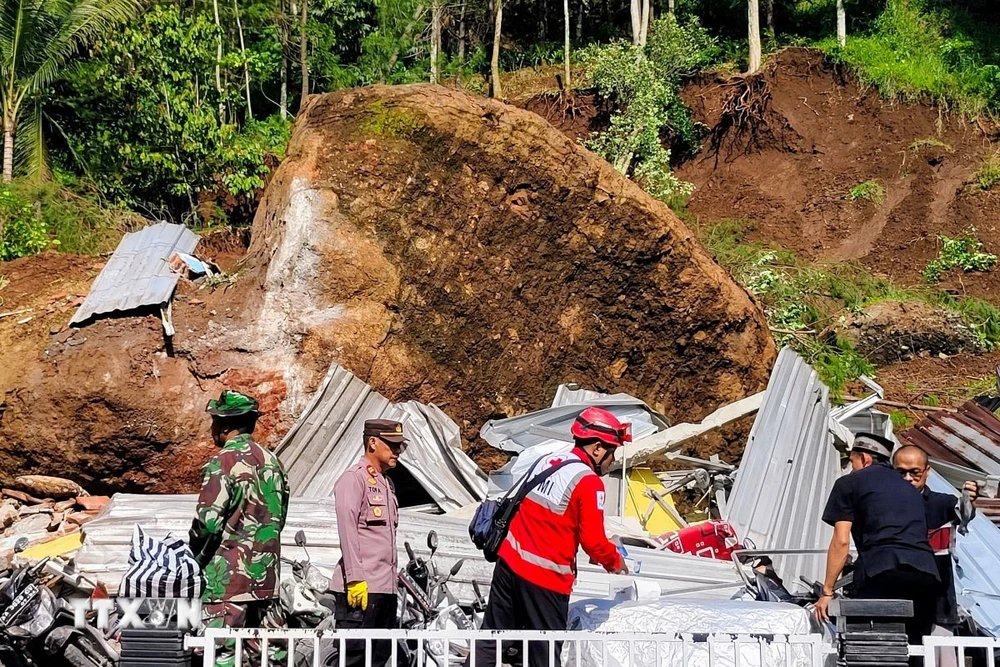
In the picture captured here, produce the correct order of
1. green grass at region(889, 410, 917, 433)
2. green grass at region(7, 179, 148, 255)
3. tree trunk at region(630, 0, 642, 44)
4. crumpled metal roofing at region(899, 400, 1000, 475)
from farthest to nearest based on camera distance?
1. tree trunk at region(630, 0, 642, 44)
2. green grass at region(7, 179, 148, 255)
3. green grass at region(889, 410, 917, 433)
4. crumpled metal roofing at region(899, 400, 1000, 475)

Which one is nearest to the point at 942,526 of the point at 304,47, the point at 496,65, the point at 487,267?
the point at 487,267

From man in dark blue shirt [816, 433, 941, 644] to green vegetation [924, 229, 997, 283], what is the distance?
14.2 metres

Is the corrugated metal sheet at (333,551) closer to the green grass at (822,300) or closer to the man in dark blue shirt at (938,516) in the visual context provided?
the man in dark blue shirt at (938,516)

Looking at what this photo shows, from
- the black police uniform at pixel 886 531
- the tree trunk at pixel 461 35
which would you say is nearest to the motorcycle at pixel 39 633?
the black police uniform at pixel 886 531

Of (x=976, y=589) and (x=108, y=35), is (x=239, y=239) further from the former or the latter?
(x=976, y=589)

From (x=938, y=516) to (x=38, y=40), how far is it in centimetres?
1383

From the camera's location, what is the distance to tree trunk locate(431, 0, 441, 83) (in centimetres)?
2492

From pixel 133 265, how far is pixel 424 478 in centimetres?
340

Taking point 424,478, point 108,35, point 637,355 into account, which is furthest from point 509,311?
point 108,35

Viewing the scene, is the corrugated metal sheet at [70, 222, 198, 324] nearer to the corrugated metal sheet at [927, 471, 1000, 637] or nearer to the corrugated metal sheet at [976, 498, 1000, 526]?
the corrugated metal sheet at [927, 471, 1000, 637]

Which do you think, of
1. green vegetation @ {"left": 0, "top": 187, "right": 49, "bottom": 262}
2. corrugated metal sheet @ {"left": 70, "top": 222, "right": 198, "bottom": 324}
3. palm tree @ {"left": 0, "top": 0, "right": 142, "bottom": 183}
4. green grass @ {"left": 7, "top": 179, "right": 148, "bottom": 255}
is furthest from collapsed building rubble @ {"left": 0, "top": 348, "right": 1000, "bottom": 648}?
palm tree @ {"left": 0, "top": 0, "right": 142, "bottom": 183}

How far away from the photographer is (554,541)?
464 cm

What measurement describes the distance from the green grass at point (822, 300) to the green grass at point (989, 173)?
3.12 m

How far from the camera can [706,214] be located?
72.6 feet
